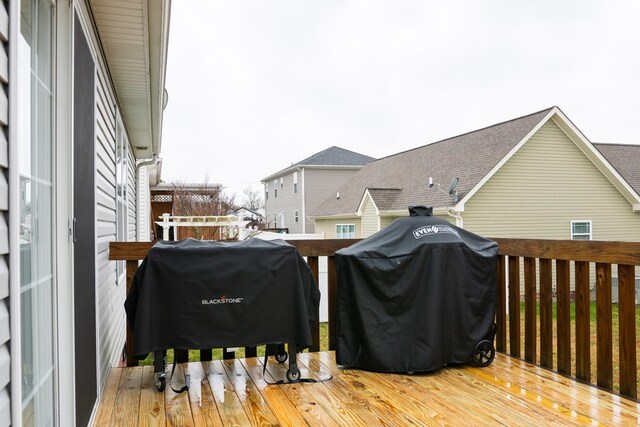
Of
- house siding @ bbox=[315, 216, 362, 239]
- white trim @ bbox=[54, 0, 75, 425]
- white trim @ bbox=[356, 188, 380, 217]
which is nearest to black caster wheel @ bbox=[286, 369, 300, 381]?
white trim @ bbox=[54, 0, 75, 425]

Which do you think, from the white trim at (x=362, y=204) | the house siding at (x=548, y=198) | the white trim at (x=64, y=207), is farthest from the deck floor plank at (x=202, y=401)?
the white trim at (x=362, y=204)

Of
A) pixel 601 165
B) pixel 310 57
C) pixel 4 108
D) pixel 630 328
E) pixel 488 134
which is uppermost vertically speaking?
pixel 310 57

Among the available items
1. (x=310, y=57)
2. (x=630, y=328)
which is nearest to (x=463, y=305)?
(x=630, y=328)

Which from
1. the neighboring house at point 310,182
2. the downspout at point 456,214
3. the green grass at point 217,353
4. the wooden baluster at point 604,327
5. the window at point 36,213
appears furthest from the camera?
the neighboring house at point 310,182

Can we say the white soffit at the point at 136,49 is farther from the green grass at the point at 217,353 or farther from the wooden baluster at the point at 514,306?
the wooden baluster at the point at 514,306

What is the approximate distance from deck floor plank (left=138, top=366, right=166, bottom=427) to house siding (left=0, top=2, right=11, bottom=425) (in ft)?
4.61

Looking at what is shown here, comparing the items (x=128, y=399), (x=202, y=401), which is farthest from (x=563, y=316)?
(x=128, y=399)

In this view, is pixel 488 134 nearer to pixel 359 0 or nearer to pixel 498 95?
pixel 359 0

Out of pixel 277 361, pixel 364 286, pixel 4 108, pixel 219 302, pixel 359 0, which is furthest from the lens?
pixel 359 0

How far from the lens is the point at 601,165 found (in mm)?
13148

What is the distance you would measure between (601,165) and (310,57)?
43.0ft

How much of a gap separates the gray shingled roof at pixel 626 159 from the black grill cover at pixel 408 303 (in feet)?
43.1

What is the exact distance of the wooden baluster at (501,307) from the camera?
375cm

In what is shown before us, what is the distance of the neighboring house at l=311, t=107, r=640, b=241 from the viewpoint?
1245 centimetres
